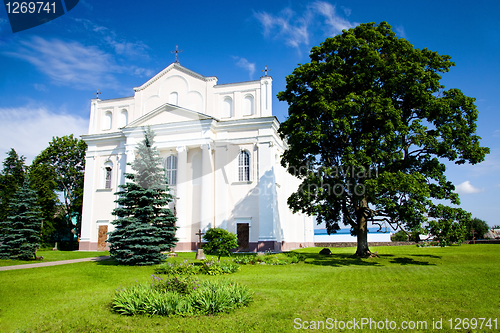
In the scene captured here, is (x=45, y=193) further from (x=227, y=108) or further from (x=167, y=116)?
(x=227, y=108)

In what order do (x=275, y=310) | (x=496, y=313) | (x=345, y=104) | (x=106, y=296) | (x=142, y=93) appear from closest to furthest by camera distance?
1. (x=496, y=313)
2. (x=275, y=310)
3. (x=106, y=296)
4. (x=345, y=104)
5. (x=142, y=93)

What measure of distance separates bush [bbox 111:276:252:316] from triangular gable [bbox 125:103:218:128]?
21220 millimetres

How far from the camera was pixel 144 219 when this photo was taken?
1756cm

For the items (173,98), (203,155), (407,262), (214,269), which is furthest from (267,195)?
(214,269)

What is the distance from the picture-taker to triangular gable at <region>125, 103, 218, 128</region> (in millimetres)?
28703

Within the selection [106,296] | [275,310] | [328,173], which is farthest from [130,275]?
[328,173]

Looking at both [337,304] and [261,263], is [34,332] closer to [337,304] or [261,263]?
[337,304]

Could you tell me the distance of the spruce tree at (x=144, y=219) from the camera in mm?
16438

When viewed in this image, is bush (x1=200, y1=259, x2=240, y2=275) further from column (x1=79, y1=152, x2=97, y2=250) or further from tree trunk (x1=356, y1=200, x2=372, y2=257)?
column (x1=79, y1=152, x2=97, y2=250)

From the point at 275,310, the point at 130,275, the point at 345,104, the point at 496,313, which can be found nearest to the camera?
the point at 496,313

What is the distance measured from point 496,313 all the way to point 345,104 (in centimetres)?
1207

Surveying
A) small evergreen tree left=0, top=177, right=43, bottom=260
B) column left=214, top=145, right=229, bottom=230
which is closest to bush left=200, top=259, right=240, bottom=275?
small evergreen tree left=0, top=177, right=43, bottom=260

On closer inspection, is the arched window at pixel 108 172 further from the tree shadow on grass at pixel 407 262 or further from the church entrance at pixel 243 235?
the tree shadow on grass at pixel 407 262

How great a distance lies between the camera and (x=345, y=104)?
57.7 feet
